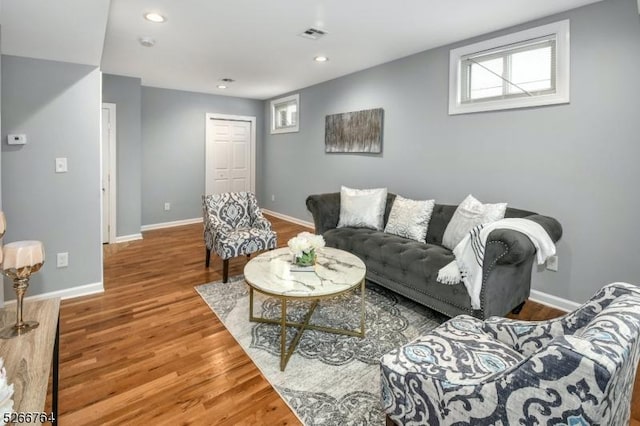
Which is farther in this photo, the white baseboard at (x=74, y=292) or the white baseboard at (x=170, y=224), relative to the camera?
the white baseboard at (x=170, y=224)

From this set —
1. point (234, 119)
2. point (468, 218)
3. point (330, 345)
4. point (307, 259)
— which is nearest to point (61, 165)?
point (307, 259)

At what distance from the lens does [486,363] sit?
53.8 inches

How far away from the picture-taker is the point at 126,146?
4852mm

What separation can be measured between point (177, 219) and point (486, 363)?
581 cm

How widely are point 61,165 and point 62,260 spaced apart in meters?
0.83

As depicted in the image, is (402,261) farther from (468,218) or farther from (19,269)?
(19,269)

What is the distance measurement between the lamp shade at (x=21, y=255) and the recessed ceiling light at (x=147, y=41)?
2.77 metres

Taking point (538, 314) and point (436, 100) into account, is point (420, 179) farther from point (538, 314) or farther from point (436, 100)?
point (538, 314)

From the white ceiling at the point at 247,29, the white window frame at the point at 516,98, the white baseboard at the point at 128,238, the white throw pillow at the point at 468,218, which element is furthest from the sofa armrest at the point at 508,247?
the white baseboard at the point at 128,238

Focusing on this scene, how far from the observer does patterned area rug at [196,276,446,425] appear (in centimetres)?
175

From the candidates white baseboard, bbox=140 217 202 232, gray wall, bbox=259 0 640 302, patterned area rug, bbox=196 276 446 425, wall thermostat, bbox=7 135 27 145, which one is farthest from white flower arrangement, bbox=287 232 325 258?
white baseboard, bbox=140 217 202 232

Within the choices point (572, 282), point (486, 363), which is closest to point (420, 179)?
point (572, 282)

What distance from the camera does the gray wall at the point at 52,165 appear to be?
268 cm

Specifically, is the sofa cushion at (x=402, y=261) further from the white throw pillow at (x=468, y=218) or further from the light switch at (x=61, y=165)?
the light switch at (x=61, y=165)
